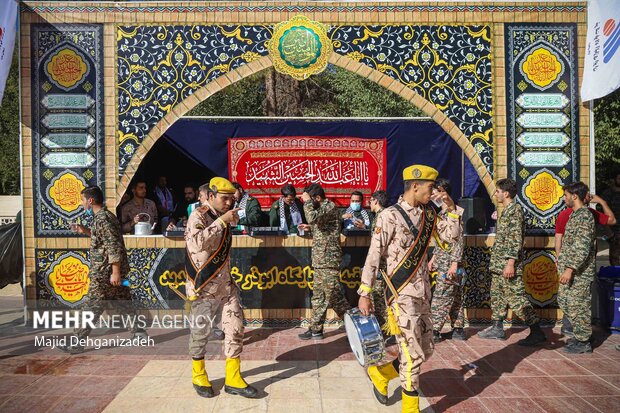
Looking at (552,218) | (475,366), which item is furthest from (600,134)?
(475,366)

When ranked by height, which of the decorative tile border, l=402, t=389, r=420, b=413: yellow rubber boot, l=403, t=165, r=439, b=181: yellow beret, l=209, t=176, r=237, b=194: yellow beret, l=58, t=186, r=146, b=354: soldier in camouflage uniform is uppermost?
the decorative tile border

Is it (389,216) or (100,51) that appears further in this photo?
(100,51)

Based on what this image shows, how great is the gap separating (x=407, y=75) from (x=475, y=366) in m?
3.49

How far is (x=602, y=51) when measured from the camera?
620cm

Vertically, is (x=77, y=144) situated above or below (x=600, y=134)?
below

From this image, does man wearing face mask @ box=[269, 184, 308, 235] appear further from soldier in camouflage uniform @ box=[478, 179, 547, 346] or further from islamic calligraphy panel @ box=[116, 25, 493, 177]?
soldier in camouflage uniform @ box=[478, 179, 547, 346]

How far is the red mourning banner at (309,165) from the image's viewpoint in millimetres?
9625

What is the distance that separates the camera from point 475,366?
201 inches

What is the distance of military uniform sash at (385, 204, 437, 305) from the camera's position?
12.9ft

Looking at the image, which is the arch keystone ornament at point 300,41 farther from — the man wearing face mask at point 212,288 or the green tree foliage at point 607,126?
the green tree foliage at point 607,126

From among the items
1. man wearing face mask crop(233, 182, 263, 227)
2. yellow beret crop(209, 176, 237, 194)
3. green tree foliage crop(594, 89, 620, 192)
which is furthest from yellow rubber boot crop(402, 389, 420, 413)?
green tree foliage crop(594, 89, 620, 192)

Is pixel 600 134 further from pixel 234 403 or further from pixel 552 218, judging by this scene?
→ pixel 234 403

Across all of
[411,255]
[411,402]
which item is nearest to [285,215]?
[411,255]
